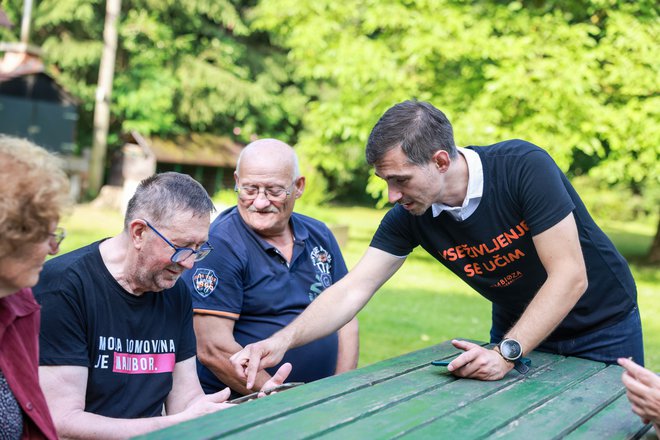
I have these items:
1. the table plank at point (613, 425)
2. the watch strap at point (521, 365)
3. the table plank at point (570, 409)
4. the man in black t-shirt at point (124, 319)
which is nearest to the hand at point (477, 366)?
the watch strap at point (521, 365)

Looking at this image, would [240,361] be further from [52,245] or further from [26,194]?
[26,194]

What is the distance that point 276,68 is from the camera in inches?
1265

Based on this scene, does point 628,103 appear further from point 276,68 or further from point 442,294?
point 276,68

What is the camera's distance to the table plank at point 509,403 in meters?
2.57

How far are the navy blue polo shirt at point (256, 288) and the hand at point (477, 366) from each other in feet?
3.27

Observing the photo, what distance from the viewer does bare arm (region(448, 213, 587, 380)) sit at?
10.9 feet

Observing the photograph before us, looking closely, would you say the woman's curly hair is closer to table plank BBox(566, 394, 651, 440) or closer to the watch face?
table plank BBox(566, 394, 651, 440)

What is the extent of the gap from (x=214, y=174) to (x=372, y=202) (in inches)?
359

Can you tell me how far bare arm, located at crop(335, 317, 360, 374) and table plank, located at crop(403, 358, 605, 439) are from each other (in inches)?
44.7

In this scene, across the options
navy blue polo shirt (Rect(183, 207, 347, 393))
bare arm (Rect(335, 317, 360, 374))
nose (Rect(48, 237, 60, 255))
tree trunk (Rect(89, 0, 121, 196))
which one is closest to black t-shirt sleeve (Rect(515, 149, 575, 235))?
navy blue polo shirt (Rect(183, 207, 347, 393))

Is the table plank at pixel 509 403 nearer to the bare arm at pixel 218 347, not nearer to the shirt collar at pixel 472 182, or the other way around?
the shirt collar at pixel 472 182

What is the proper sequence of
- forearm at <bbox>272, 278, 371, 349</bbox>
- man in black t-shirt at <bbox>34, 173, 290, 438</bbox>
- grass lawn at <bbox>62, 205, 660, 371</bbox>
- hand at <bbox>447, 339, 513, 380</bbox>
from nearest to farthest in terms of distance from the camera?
man in black t-shirt at <bbox>34, 173, 290, 438</bbox> → hand at <bbox>447, 339, 513, 380</bbox> → forearm at <bbox>272, 278, 371, 349</bbox> → grass lawn at <bbox>62, 205, 660, 371</bbox>

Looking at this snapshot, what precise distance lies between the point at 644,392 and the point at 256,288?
6.03 ft

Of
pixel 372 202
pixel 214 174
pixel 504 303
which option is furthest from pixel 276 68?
pixel 504 303
